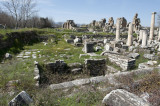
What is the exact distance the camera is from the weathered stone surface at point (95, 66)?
8.07 metres

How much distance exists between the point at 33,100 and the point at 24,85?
1301 mm

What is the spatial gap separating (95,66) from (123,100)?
5.16 metres

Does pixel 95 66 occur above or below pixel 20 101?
below

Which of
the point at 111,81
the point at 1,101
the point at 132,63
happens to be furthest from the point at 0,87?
the point at 132,63

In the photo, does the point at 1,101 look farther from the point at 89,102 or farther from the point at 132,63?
the point at 132,63

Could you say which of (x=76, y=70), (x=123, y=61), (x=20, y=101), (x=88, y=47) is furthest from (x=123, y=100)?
(x=88, y=47)

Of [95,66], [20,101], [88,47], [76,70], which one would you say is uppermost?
[88,47]

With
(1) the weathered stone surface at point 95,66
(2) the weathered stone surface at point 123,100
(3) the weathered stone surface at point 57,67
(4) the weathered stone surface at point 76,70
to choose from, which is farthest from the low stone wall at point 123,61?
(2) the weathered stone surface at point 123,100

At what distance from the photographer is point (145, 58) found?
9836 mm

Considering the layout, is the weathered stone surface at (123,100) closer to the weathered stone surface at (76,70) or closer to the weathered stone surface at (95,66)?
the weathered stone surface at (76,70)

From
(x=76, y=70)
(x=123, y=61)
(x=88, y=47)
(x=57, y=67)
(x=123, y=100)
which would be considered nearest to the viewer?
(x=123, y=100)

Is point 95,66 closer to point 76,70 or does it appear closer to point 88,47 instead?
point 76,70

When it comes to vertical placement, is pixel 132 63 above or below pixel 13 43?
below

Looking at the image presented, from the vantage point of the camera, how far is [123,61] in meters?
7.85
